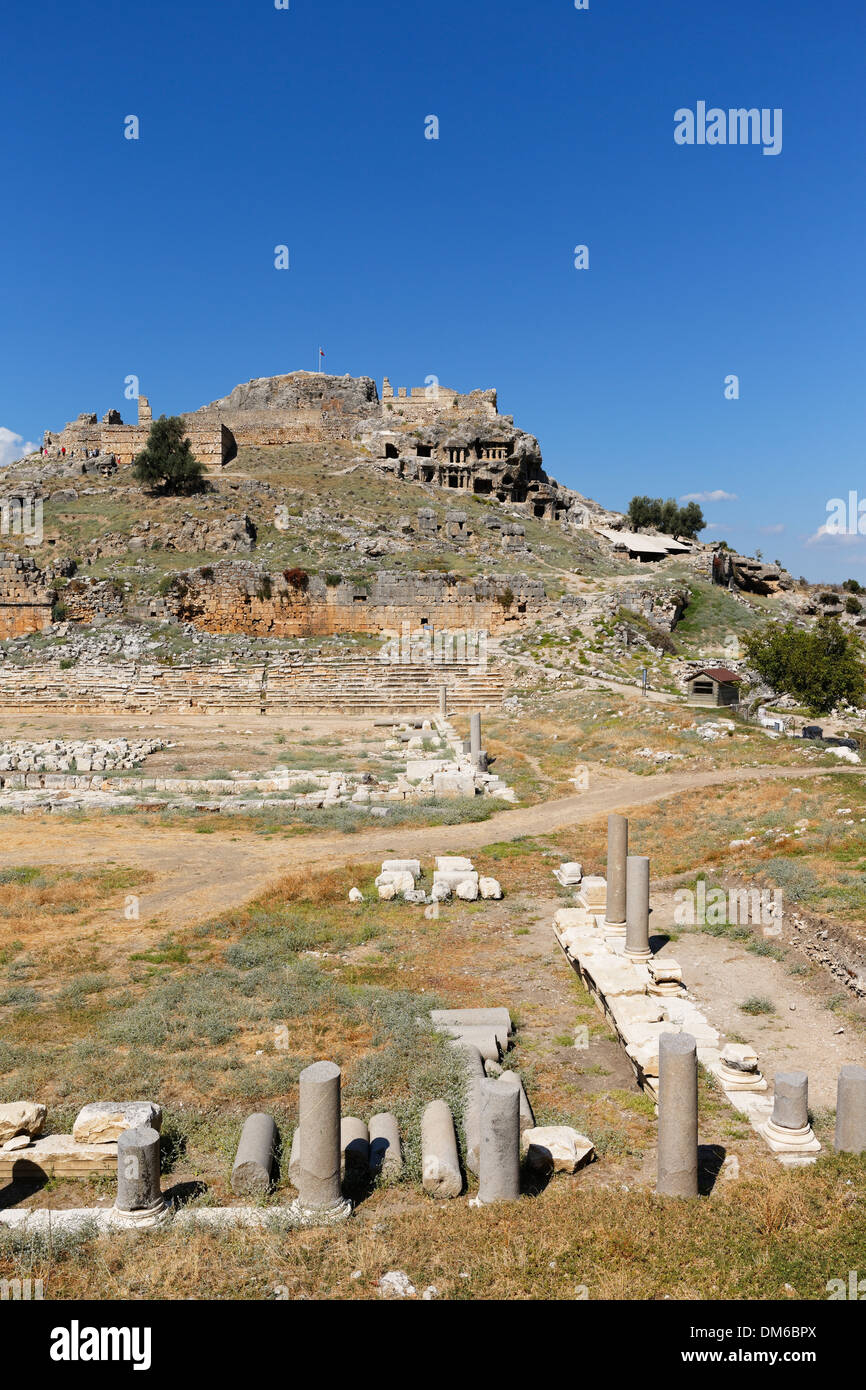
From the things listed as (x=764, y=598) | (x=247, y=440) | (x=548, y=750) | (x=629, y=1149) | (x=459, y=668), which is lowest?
(x=629, y=1149)

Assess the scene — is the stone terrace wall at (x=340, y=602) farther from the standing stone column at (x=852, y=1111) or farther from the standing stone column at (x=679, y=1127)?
the standing stone column at (x=679, y=1127)

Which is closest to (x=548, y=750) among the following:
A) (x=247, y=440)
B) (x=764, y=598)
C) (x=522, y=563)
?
(x=522, y=563)

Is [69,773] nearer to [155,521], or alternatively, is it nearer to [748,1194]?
[748,1194]

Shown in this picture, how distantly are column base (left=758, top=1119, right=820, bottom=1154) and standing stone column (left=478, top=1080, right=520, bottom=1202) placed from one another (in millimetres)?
2124

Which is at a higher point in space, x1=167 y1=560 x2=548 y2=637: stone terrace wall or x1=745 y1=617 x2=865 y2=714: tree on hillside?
x1=167 y1=560 x2=548 y2=637: stone terrace wall

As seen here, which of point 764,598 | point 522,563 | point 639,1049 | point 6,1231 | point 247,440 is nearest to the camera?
point 6,1231

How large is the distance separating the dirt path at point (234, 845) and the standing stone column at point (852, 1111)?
892 cm

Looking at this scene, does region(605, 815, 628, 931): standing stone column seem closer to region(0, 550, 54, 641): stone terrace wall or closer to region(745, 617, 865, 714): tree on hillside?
region(745, 617, 865, 714): tree on hillside

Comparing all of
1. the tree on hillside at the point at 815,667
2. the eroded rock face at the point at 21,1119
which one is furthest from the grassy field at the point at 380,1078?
the tree on hillside at the point at 815,667

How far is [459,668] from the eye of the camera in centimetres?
3697

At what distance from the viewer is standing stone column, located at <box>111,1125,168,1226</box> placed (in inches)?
217

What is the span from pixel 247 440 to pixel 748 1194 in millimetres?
67488

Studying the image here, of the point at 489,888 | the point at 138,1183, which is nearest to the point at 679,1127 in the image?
the point at 138,1183

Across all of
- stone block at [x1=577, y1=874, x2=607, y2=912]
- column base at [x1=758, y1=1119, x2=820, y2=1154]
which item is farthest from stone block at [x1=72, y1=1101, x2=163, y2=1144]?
stone block at [x1=577, y1=874, x2=607, y2=912]
